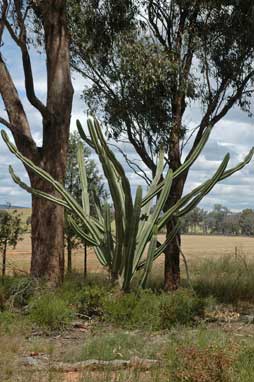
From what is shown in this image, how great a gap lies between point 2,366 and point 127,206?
5.01 m

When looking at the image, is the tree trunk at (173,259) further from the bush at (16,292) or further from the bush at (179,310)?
the bush at (179,310)

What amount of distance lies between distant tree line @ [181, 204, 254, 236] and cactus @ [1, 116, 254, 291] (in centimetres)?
9676

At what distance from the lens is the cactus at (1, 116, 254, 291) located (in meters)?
10.6

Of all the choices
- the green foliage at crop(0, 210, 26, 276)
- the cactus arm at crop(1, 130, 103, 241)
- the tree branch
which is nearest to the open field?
the cactus arm at crop(1, 130, 103, 241)

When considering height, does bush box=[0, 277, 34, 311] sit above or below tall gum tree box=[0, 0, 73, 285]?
below

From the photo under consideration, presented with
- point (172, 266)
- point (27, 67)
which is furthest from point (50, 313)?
point (172, 266)

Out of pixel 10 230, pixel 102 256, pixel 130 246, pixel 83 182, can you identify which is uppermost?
pixel 83 182

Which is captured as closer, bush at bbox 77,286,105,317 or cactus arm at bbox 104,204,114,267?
bush at bbox 77,286,105,317

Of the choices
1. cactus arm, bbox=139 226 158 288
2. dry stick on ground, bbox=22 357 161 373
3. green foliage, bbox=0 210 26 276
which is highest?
green foliage, bbox=0 210 26 276

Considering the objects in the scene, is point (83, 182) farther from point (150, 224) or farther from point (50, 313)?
point (50, 313)

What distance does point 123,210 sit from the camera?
10.9m

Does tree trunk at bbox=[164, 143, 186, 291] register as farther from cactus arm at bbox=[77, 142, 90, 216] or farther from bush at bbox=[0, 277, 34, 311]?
bush at bbox=[0, 277, 34, 311]

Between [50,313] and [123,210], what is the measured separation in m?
2.50

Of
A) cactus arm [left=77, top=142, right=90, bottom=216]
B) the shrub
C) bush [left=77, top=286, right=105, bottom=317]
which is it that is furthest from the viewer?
cactus arm [left=77, top=142, right=90, bottom=216]
